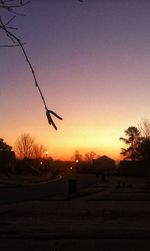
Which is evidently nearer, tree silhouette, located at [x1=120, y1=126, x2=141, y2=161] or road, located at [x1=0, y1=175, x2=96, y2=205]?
road, located at [x1=0, y1=175, x2=96, y2=205]

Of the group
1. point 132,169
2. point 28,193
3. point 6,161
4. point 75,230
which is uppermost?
point 6,161

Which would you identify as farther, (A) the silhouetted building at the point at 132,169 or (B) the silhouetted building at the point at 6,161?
(A) the silhouetted building at the point at 132,169

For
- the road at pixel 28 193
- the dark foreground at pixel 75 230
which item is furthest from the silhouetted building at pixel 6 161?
the dark foreground at pixel 75 230

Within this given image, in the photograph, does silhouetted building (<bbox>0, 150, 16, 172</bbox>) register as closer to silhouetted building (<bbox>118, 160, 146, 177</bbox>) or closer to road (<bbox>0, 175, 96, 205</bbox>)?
silhouetted building (<bbox>118, 160, 146, 177</bbox>)

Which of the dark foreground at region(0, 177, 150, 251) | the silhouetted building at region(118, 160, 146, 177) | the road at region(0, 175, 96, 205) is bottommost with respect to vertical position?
the dark foreground at region(0, 177, 150, 251)

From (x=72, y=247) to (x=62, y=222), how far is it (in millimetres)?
5874

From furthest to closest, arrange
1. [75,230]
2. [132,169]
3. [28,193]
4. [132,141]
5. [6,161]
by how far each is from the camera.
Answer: [132,141]
[132,169]
[6,161]
[28,193]
[75,230]

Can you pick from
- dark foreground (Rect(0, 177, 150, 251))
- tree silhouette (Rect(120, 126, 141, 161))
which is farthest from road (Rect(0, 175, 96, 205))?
tree silhouette (Rect(120, 126, 141, 161))

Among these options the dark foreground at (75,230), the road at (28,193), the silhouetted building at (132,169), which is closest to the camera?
the dark foreground at (75,230)

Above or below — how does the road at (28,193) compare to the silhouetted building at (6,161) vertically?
below

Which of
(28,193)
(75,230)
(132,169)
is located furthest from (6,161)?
(75,230)

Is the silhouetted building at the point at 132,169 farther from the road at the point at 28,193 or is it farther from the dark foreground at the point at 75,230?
the dark foreground at the point at 75,230

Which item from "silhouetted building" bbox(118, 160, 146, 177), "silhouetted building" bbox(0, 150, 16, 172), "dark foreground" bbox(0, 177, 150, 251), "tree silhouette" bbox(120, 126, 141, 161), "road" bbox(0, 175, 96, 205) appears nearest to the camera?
"dark foreground" bbox(0, 177, 150, 251)

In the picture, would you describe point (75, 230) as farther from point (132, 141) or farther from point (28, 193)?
point (132, 141)
